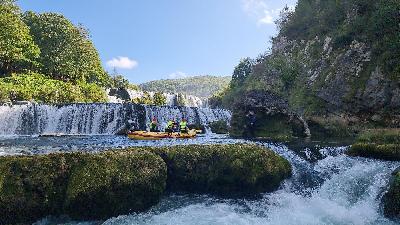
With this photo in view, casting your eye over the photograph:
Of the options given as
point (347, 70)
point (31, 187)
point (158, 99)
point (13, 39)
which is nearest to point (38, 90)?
point (13, 39)

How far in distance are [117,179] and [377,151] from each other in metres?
11.1

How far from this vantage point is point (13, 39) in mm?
52812

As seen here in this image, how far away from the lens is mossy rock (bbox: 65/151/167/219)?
10586 millimetres

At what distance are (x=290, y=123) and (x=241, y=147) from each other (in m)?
16.4

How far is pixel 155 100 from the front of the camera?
82750 mm

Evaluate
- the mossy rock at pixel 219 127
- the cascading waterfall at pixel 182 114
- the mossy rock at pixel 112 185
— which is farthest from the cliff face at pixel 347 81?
the mossy rock at pixel 112 185

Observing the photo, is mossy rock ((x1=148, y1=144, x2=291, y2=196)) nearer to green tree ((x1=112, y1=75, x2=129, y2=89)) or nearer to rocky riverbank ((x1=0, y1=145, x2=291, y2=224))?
rocky riverbank ((x1=0, y1=145, x2=291, y2=224))

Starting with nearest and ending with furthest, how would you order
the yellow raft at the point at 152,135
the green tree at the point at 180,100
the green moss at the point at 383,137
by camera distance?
the green moss at the point at 383,137, the yellow raft at the point at 152,135, the green tree at the point at 180,100

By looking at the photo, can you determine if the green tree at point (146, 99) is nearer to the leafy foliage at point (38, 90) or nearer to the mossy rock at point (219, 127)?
the leafy foliage at point (38, 90)

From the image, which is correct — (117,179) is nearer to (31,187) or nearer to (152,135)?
(31,187)

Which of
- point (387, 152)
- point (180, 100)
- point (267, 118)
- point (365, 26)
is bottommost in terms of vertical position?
point (387, 152)

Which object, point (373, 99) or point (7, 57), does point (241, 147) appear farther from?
point (7, 57)

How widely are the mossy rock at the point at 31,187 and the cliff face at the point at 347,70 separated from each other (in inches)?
859

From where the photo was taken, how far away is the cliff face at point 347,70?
95.0 feet
